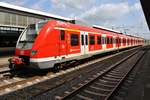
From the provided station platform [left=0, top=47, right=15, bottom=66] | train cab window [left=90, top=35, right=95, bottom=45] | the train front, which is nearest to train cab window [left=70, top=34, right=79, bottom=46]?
the train front

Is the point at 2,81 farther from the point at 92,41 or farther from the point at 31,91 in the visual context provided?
the point at 92,41

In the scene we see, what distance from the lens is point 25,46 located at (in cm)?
1150

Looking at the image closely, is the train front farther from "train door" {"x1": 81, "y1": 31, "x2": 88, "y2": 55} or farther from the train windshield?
"train door" {"x1": 81, "y1": 31, "x2": 88, "y2": 55}

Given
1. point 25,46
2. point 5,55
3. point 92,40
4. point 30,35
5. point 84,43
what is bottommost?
point 5,55

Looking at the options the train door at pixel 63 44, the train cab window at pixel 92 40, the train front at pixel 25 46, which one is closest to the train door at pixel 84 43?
the train cab window at pixel 92 40

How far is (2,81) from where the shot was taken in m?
10.2

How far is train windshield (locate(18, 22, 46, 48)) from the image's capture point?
37.5 feet

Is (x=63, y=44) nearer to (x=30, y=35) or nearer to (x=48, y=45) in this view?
(x=48, y=45)

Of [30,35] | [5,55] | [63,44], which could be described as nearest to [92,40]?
[63,44]

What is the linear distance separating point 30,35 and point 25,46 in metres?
0.73

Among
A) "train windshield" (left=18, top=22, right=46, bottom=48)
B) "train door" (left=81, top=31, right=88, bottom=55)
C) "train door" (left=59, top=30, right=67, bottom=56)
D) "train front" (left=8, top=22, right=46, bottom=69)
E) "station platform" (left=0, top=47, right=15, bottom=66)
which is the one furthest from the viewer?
"station platform" (left=0, top=47, right=15, bottom=66)

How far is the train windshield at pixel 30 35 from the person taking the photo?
11438mm

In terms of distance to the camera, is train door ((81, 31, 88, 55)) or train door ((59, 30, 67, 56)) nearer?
train door ((59, 30, 67, 56))

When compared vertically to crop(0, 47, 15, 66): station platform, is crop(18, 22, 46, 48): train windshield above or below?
above
